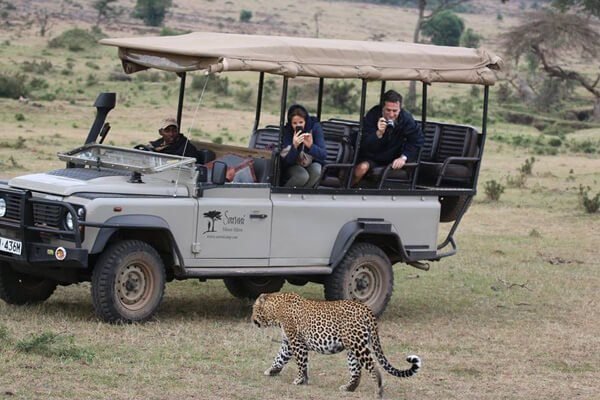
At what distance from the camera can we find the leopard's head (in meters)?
8.66

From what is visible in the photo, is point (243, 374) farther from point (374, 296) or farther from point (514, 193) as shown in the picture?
point (514, 193)

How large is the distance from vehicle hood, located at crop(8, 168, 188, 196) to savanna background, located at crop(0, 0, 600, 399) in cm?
93

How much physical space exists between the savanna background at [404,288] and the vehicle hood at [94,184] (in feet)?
3.06

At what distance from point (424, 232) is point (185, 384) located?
3.75m

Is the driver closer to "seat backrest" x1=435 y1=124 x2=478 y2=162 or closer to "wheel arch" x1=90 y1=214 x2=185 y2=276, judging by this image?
"wheel arch" x1=90 y1=214 x2=185 y2=276

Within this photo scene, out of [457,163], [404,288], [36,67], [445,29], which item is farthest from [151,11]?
[457,163]

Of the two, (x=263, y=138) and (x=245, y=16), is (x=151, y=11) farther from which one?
(x=263, y=138)

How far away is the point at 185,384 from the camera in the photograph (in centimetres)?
827

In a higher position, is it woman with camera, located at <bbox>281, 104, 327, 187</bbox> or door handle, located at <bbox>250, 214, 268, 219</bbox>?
woman with camera, located at <bbox>281, 104, 327, 187</bbox>

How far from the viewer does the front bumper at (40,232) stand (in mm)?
9484

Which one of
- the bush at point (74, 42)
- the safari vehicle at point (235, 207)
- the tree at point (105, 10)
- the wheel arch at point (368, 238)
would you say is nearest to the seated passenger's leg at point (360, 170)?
the safari vehicle at point (235, 207)

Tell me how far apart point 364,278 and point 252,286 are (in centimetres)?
105

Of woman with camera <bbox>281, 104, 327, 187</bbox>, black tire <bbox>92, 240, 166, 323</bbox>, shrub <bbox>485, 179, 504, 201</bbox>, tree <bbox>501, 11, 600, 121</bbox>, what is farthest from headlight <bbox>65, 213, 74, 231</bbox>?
tree <bbox>501, 11, 600, 121</bbox>

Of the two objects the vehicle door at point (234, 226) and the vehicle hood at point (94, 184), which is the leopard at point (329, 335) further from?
the vehicle hood at point (94, 184)
